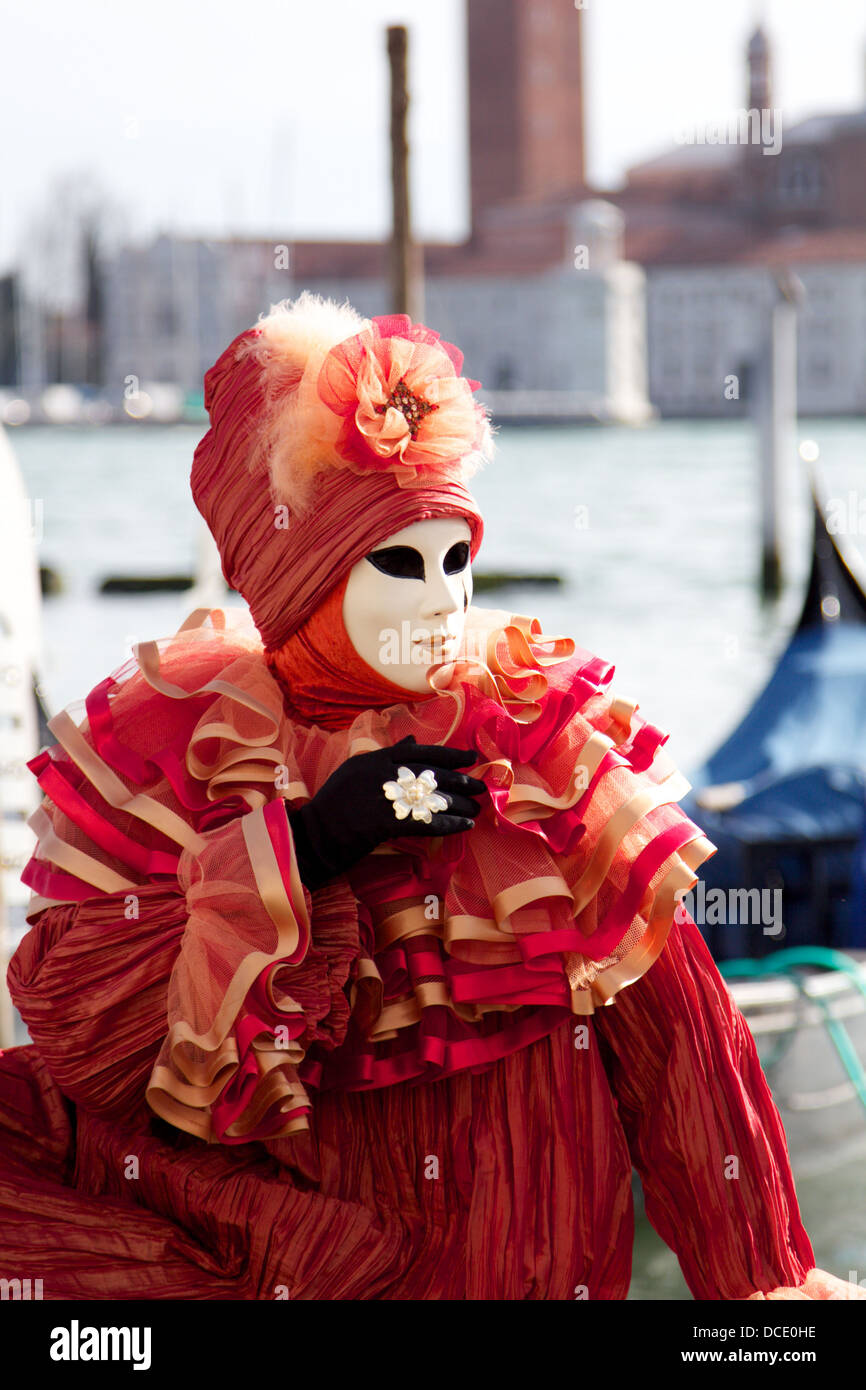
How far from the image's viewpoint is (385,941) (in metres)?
1.30

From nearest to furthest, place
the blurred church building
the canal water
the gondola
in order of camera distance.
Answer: the gondola → the canal water → the blurred church building

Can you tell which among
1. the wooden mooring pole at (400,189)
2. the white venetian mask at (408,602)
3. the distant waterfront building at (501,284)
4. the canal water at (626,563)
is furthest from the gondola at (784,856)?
the distant waterfront building at (501,284)

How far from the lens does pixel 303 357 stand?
1.34 meters

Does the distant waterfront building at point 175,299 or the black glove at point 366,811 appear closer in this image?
the black glove at point 366,811

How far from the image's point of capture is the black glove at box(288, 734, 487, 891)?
1236mm

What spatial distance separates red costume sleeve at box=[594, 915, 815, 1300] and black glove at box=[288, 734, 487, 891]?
23cm

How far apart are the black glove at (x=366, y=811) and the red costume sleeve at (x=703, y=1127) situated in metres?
0.23

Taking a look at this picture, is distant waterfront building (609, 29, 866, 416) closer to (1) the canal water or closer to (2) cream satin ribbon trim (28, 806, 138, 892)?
(1) the canal water

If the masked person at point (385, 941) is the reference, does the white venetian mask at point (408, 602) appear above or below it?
above

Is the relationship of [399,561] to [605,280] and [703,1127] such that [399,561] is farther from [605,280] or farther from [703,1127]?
[605,280]

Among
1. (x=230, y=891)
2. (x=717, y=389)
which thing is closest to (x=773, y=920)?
(x=230, y=891)

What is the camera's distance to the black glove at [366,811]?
1.24 m

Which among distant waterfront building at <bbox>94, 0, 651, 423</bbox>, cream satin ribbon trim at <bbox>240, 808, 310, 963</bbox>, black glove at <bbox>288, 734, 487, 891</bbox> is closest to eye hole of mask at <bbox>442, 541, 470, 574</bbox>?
black glove at <bbox>288, 734, 487, 891</bbox>

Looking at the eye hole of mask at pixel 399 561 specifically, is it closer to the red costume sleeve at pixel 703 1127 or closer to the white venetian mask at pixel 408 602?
the white venetian mask at pixel 408 602
